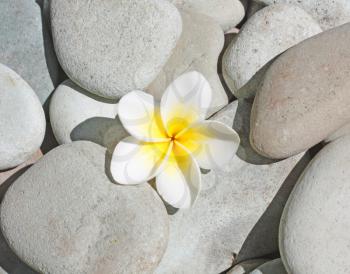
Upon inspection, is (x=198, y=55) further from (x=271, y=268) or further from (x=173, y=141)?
(x=271, y=268)

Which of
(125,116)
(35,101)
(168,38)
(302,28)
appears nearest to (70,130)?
(35,101)

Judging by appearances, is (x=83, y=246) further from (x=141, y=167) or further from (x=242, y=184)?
(x=242, y=184)

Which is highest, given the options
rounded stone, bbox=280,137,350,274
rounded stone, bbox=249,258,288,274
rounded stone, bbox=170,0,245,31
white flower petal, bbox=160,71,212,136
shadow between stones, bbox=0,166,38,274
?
rounded stone, bbox=170,0,245,31

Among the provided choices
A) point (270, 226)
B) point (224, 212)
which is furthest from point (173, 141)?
point (270, 226)

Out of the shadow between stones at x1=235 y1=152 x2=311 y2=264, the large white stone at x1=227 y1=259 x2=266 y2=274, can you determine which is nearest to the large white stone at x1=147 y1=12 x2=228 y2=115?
the shadow between stones at x1=235 y1=152 x2=311 y2=264

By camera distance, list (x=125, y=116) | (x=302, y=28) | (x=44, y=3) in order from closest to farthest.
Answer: (x=125, y=116)
(x=302, y=28)
(x=44, y=3)

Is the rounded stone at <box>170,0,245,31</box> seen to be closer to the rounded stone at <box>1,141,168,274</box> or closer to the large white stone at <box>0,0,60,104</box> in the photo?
the large white stone at <box>0,0,60,104</box>

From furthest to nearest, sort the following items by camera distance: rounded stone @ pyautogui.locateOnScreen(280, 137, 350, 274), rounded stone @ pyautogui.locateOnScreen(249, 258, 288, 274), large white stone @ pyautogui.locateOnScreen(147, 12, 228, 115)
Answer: large white stone @ pyautogui.locateOnScreen(147, 12, 228, 115), rounded stone @ pyautogui.locateOnScreen(249, 258, 288, 274), rounded stone @ pyautogui.locateOnScreen(280, 137, 350, 274)
